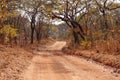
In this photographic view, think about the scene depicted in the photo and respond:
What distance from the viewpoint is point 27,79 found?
12.3 m

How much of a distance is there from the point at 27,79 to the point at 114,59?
7.59 metres

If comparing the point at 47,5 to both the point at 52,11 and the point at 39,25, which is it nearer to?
the point at 52,11

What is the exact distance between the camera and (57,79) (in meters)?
12.3

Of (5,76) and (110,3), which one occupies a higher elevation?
(110,3)

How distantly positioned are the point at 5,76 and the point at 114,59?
27.1ft

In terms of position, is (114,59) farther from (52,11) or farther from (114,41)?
(52,11)

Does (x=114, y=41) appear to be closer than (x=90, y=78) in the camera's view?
No

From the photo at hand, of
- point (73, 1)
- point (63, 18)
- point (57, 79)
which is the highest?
point (73, 1)

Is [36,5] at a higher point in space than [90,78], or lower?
higher

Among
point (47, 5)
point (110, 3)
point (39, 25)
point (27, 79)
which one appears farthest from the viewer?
point (39, 25)

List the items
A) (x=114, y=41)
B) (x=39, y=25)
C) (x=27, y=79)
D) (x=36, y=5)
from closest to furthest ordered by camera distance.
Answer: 1. (x=27, y=79)
2. (x=114, y=41)
3. (x=36, y=5)
4. (x=39, y=25)

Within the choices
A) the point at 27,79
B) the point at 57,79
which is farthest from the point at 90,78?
the point at 27,79

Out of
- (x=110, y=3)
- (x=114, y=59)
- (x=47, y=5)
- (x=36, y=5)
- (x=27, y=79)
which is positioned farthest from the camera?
(x=36, y=5)

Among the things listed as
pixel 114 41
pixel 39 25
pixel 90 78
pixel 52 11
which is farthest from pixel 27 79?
pixel 39 25
